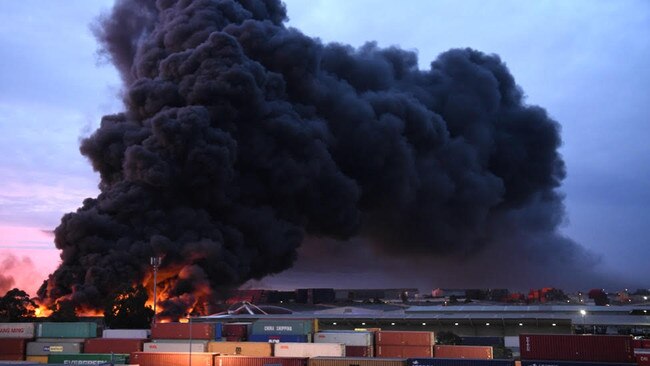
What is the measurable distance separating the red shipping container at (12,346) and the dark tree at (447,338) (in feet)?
91.6

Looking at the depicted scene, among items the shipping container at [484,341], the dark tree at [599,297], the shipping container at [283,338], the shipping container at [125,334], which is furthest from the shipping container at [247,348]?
the dark tree at [599,297]

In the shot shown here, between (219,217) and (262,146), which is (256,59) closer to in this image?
(262,146)

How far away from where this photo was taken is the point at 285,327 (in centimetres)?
Result: 3853

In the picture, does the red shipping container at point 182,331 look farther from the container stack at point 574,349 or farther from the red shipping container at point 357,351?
the container stack at point 574,349

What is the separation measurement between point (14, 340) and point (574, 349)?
102 feet

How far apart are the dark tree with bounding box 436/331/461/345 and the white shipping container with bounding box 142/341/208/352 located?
19.7 metres

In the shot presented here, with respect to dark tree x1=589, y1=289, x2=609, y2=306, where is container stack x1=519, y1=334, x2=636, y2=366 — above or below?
below

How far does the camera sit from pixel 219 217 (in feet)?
204

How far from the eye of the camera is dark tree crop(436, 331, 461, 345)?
157ft

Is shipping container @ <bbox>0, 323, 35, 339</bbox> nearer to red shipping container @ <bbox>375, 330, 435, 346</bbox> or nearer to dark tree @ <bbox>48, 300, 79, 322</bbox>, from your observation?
dark tree @ <bbox>48, 300, 79, 322</bbox>

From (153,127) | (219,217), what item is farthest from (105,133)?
(219,217)

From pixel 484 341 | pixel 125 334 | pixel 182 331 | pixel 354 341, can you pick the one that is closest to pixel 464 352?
pixel 354 341

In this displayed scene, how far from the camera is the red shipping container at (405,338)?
3656 cm

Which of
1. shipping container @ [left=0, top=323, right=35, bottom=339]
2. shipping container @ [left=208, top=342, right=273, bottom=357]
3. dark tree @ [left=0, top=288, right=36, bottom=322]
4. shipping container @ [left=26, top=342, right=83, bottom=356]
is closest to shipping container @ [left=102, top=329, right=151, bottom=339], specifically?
shipping container @ [left=26, top=342, right=83, bottom=356]
